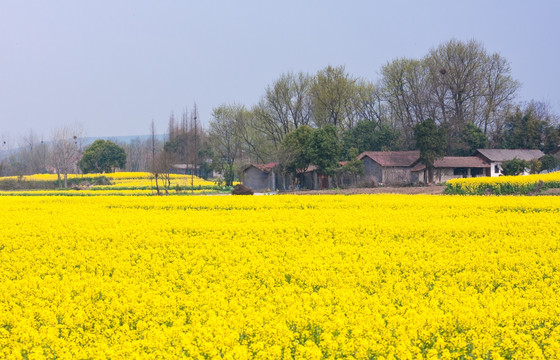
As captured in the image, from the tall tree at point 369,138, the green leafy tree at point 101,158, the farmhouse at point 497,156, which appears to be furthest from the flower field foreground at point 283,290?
the green leafy tree at point 101,158

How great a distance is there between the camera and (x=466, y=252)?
12.7 m

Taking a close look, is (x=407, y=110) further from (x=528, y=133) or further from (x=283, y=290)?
(x=283, y=290)

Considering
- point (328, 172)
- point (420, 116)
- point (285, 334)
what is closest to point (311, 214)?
point (285, 334)

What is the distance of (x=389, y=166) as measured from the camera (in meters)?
57.7

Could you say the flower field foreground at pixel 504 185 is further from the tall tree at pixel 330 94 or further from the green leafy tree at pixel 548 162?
the tall tree at pixel 330 94

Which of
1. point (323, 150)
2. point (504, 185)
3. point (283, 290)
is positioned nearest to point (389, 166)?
point (323, 150)

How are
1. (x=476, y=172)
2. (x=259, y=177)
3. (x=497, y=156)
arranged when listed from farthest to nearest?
(x=497, y=156) < (x=259, y=177) < (x=476, y=172)

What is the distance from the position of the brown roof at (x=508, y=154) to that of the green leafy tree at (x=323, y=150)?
60.6ft

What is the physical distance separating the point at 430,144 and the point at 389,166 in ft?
16.3

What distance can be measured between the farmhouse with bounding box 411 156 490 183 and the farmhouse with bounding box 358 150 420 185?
37.4 inches

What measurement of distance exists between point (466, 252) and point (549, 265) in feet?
6.13

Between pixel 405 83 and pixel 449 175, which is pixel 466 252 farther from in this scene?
pixel 405 83

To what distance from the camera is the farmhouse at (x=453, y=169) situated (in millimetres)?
58125

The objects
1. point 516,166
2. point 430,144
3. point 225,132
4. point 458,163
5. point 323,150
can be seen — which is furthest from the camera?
point 225,132
